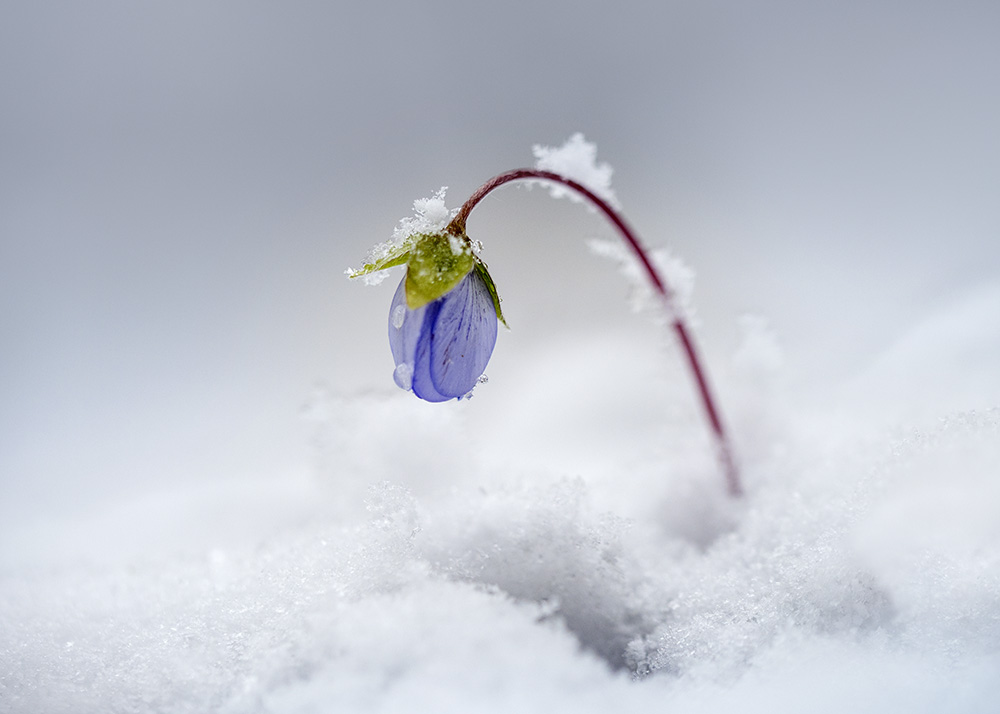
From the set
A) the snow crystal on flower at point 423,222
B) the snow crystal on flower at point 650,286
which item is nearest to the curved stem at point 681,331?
the snow crystal on flower at point 650,286

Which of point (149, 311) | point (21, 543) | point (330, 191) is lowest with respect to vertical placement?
point (21, 543)

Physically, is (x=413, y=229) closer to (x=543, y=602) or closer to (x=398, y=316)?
(x=398, y=316)

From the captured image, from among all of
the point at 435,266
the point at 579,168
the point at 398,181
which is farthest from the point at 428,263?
the point at 398,181

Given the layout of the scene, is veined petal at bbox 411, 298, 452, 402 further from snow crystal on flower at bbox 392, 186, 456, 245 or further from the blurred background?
the blurred background

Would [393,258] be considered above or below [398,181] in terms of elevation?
below

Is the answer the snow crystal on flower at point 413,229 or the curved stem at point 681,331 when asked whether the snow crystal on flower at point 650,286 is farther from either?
the snow crystal on flower at point 413,229

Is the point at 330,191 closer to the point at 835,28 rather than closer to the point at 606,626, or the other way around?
the point at 835,28

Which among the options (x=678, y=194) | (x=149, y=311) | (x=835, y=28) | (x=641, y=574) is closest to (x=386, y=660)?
(x=641, y=574)
